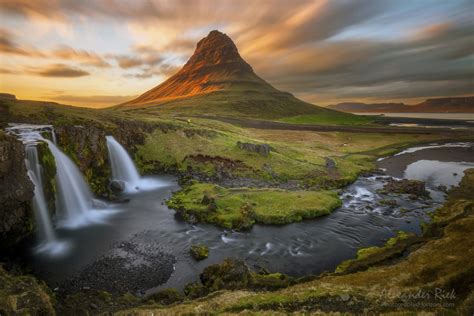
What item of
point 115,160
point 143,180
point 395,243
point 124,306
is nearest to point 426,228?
point 395,243

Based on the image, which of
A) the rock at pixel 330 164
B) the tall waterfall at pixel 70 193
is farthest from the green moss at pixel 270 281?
the rock at pixel 330 164

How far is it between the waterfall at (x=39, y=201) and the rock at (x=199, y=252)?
51.2ft

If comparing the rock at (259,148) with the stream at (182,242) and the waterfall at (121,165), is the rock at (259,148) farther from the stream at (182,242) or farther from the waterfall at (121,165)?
the waterfall at (121,165)

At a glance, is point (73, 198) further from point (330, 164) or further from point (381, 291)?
point (330, 164)

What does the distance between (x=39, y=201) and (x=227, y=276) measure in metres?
25.2

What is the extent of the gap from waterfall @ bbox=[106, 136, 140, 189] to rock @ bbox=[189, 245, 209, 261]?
27304mm

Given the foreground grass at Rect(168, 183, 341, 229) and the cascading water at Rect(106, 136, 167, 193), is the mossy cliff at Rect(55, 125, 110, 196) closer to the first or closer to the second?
the cascading water at Rect(106, 136, 167, 193)

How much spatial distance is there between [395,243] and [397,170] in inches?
1961

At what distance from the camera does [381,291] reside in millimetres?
18250

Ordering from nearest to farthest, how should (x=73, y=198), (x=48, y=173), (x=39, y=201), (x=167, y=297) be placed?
1. (x=167, y=297)
2. (x=39, y=201)
3. (x=48, y=173)
4. (x=73, y=198)

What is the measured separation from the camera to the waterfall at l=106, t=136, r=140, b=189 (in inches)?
2057

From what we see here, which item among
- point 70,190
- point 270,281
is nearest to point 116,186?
point 70,190

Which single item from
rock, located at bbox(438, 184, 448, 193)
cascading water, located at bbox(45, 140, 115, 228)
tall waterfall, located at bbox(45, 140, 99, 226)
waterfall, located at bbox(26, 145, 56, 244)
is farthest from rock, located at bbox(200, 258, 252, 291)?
rock, located at bbox(438, 184, 448, 193)

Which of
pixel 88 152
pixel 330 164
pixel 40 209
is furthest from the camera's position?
pixel 330 164
